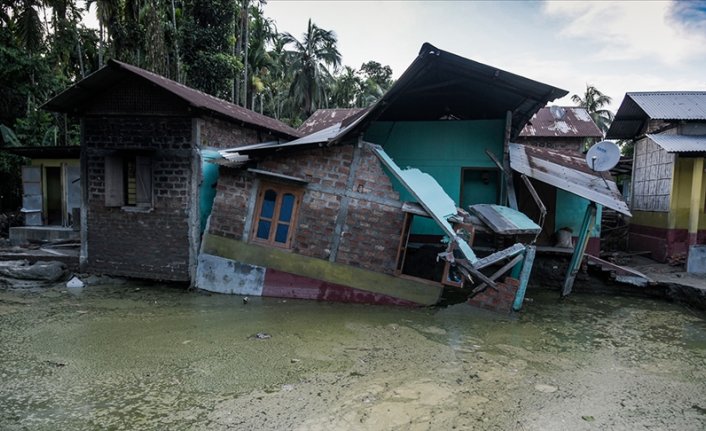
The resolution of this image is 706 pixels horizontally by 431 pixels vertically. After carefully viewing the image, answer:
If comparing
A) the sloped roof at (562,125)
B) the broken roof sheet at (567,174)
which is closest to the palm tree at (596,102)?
the sloped roof at (562,125)

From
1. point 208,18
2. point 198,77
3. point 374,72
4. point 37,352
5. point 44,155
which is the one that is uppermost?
point 374,72

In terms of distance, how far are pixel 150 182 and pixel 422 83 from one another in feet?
19.2

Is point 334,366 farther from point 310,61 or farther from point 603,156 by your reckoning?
point 310,61

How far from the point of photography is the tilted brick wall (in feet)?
24.9

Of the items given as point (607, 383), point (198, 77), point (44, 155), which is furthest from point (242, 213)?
point (198, 77)

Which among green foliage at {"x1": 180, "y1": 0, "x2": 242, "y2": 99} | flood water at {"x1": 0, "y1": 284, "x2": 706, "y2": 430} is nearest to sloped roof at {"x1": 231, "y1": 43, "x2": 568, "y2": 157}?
flood water at {"x1": 0, "y1": 284, "x2": 706, "y2": 430}

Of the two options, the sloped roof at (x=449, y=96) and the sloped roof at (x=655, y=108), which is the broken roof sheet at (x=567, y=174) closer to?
the sloped roof at (x=449, y=96)

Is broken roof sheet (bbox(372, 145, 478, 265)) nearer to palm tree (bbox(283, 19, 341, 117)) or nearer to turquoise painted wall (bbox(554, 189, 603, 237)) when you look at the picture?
turquoise painted wall (bbox(554, 189, 603, 237))

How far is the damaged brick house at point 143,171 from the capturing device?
324 inches

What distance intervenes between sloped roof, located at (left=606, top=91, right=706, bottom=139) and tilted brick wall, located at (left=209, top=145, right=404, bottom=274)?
8.18 m

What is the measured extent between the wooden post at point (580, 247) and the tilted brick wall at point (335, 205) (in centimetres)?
391

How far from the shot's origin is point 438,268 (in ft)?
27.0

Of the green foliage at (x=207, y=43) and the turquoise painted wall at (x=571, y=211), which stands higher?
the green foliage at (x=207, y=43)

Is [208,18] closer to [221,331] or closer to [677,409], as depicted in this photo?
[221,331]
